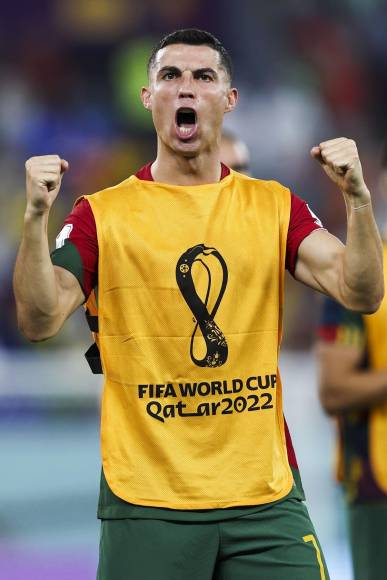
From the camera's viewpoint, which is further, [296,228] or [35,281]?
[296,228]

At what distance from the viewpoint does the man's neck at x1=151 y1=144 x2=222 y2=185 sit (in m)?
3.34

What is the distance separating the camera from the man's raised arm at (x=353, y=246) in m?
2.97

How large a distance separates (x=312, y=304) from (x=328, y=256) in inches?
402

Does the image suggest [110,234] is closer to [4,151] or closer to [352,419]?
[352,419]

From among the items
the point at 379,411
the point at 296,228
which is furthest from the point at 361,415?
the point at 296,228

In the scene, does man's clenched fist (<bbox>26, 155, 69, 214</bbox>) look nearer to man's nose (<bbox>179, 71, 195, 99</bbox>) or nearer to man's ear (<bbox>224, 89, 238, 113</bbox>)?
man's nose (<bbox>179, 71, 195, 99</bbox>)

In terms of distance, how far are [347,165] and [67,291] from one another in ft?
2.62

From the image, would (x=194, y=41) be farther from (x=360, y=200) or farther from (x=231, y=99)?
(x=360, y=200)

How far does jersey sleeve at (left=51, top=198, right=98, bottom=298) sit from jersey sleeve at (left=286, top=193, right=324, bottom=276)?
0.54 m

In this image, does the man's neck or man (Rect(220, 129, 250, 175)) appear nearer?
the man's neck

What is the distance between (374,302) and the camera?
3.07m

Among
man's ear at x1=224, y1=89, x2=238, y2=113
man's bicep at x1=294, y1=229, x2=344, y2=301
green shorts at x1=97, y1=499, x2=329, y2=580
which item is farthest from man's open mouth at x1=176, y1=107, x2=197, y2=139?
green shorts at x1=97, y1=499, x2=329, y2=580

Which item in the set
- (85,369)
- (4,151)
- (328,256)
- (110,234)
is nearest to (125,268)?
(110,234)

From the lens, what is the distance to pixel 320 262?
10.4ft
